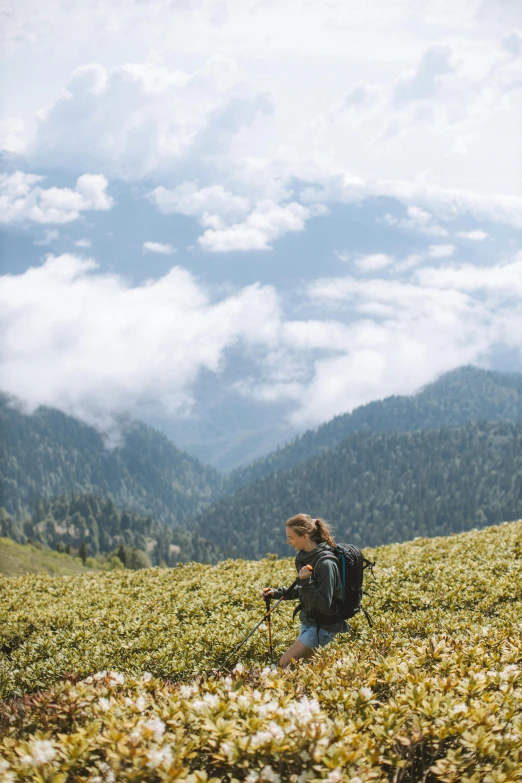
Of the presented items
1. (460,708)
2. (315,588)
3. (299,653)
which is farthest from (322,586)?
(460,708)

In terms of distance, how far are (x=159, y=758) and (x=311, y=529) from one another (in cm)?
571

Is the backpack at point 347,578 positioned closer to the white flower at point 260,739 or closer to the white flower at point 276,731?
the white flower at point 276,731

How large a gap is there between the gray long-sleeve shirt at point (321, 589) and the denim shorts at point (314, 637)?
0.11 meters

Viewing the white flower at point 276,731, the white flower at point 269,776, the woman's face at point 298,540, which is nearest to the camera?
the white flower at point 269,776

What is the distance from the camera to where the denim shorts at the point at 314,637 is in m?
10.5

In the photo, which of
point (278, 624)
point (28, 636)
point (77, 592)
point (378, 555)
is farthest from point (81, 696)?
point (378, 555)

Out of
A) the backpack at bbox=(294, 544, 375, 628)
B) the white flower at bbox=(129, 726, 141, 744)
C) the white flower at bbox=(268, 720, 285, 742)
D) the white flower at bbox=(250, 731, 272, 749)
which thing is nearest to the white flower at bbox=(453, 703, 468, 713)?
the white flower at bbox=(268, 720, 285, 742)

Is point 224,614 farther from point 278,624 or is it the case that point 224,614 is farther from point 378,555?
point 378,555

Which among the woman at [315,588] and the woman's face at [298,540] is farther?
the woman's face at [298,540]

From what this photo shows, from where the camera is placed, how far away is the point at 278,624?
1384cm

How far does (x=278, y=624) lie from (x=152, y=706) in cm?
713

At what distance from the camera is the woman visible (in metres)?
10.2

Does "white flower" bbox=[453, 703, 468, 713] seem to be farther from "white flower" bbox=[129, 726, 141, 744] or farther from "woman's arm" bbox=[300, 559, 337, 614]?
"woman's arm" bbox=[300, 559, 337, 614]

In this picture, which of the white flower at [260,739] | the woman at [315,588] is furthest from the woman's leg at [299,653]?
the white flower at [260,739]
